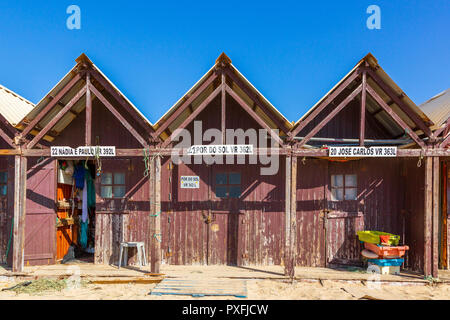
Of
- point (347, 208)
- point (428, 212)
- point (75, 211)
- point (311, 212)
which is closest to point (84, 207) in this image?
point (75, 211)

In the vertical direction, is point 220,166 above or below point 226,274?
above

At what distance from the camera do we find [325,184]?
9.32 m

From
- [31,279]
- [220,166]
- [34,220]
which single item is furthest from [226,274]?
[34,220]

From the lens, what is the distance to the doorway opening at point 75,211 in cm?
976

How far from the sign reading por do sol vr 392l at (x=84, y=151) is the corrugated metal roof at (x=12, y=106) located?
1.36 metres

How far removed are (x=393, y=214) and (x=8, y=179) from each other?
37.3ft

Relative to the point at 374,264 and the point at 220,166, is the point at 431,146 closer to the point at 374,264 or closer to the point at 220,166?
the point at 374,264

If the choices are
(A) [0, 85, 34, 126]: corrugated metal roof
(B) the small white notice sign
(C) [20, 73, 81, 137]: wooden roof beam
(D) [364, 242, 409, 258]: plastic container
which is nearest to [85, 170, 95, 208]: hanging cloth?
(A) [0, 85, 34, 126]: corrugated metal roof

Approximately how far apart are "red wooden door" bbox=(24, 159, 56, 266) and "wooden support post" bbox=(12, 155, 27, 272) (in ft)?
3.50

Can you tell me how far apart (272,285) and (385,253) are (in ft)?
10.3

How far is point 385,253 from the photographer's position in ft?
26.9

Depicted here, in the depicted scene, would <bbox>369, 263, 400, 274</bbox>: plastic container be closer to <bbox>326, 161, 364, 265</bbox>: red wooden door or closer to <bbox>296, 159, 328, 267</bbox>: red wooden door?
<bbox>326, 161, 364, 265</bbox>: red wooden door

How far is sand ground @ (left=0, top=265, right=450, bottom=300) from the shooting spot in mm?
6934
